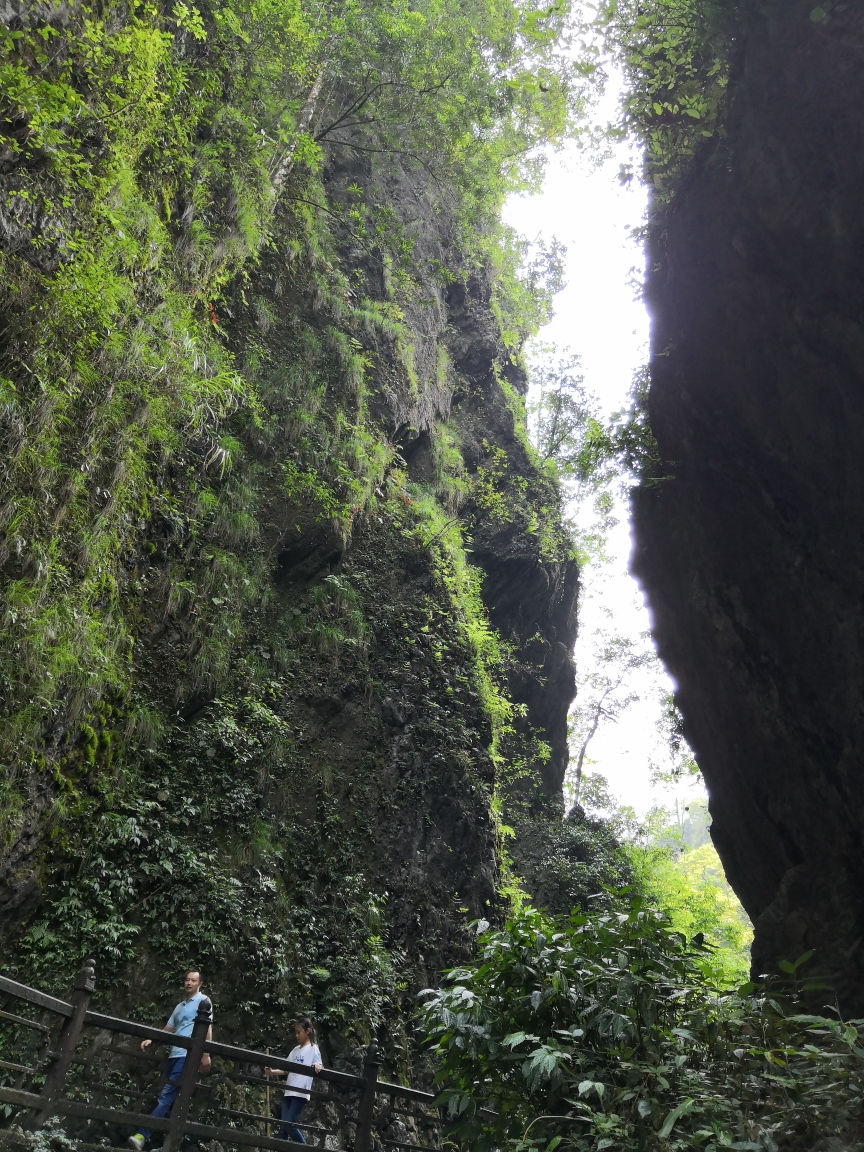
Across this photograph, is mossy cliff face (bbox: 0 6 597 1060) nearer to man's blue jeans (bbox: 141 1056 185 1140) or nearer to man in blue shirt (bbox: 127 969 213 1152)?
man in blue shirt (bbox: 127 969 213 1152)

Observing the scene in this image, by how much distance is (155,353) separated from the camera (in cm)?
873

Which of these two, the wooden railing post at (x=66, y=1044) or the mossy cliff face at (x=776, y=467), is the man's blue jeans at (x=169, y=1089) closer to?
the wooden railing post at (x=66, y=1044)

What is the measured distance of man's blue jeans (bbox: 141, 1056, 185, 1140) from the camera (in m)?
5.61

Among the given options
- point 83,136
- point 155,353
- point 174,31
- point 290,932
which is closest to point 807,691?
point 290,932

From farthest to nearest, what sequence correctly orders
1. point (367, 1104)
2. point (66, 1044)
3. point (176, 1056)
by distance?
point (367, 1104) < point (176, 1056) < point (66, 1044)

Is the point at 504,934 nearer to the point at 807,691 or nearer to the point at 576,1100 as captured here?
the point at 576,1100

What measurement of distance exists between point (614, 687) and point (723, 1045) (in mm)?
26018

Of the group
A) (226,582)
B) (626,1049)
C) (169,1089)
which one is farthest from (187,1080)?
(226,582)

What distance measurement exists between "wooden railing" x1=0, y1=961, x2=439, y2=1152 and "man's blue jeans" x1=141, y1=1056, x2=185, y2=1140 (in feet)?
0.54

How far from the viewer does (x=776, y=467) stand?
6.86m

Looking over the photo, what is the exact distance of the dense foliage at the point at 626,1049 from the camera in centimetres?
313

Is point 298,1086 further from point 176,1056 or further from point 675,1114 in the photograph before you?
point 675,1114

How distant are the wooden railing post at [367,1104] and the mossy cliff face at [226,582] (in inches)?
56.1

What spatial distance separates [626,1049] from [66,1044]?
11.7 ft
